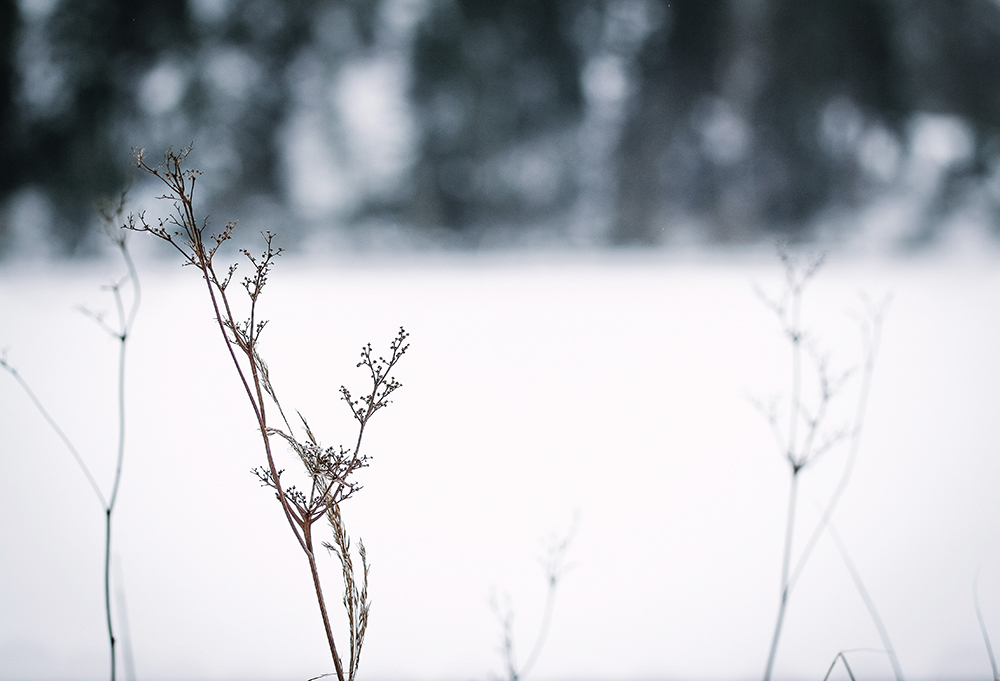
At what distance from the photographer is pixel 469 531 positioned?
26.5 inches

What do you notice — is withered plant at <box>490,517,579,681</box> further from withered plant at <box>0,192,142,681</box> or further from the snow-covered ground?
withered plant at <box>0,192,142,681</box>

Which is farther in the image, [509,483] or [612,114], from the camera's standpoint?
[612,114]

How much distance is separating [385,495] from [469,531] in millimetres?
105

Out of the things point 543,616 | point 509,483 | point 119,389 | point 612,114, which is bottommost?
point 543,616

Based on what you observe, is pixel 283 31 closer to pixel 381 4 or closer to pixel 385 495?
pixel 381 4

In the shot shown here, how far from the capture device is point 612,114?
0.82 m

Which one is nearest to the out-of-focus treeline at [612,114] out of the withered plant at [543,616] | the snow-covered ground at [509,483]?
the snow-covered ground at [509,483]

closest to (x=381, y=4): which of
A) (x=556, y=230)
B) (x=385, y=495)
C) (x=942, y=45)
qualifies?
(x=556, y=230)

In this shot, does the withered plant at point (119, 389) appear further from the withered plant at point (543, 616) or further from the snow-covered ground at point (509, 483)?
the withered plant at point (543, 616)

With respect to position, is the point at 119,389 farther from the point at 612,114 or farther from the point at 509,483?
the point at 612,114

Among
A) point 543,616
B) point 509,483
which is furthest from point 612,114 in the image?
point 543,616

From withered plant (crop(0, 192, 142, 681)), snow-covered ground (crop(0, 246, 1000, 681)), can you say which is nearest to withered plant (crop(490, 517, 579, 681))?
snow-covered ground (crop(0, 246, 1000, 681))

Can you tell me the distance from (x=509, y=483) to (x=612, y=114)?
1.67 ft

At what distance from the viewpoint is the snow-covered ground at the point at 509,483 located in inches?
24.3
